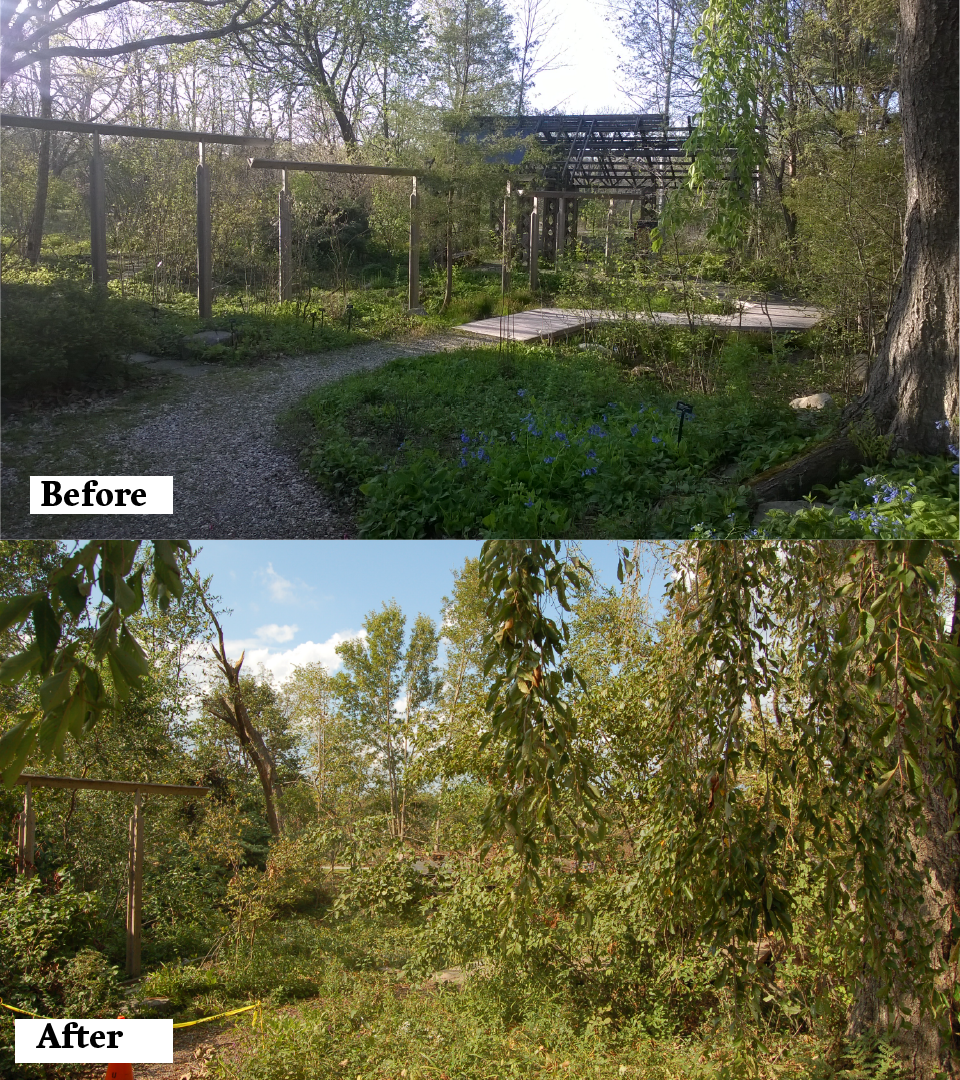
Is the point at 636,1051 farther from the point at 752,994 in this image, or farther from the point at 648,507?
the point at 648,507

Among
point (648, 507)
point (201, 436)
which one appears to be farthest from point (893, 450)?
point (201, 436)

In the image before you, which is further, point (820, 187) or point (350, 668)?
point (350, 668)

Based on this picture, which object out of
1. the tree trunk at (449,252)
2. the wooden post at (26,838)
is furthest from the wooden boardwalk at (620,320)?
the wooden post at (26,838)

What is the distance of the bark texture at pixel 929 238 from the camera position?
10.7 feet

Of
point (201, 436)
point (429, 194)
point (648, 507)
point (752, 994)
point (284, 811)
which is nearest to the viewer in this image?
point (752, 994)

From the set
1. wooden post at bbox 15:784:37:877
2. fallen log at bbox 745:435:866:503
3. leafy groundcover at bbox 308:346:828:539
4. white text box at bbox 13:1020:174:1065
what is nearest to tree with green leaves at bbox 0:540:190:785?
leafy groundcover at bbox 308:346:828:539

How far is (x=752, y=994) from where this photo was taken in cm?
246

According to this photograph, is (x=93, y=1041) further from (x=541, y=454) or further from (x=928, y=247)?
(x=928, y=247)

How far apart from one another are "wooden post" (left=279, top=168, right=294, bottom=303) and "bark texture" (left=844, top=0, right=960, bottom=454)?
5.56m

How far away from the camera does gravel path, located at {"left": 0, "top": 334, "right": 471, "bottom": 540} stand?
3037 mm

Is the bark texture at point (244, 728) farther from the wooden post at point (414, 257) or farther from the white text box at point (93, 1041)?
the wooden post at point (414, 257)

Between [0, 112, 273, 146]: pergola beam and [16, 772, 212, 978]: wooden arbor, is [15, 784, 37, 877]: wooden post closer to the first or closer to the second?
[16, 772, 212, 978]: wooden arbor

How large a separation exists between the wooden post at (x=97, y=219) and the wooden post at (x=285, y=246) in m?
1.98

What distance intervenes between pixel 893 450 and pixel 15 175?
21.1ft
